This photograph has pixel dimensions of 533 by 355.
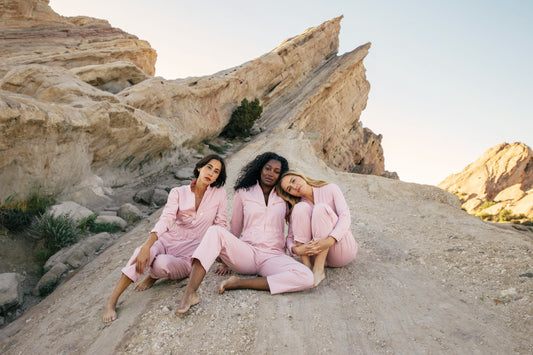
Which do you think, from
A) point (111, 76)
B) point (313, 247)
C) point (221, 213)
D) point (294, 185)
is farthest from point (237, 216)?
point (111, 76)

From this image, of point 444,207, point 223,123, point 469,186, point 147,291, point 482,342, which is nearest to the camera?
point 482,342

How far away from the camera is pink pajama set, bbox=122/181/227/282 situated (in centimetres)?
399

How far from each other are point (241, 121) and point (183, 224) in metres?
16.2

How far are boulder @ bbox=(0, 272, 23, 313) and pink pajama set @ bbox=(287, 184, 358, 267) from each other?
4593mm

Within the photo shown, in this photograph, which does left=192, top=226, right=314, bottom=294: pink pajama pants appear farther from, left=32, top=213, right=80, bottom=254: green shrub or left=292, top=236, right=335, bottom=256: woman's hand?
left=32, top=213, right=80, bottom=254: green shrub

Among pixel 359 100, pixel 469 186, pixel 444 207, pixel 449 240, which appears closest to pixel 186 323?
pixel 449 240

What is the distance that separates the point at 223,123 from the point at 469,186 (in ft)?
142

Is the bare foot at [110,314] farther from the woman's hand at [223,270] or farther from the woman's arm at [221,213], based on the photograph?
the woman's arm at [221,213]

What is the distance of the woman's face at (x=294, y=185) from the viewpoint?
4.27 metres

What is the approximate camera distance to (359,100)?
29531mm

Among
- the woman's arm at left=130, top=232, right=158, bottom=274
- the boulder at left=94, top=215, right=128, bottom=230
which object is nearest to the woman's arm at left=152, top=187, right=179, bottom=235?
the woman's arm at left=130, top=232, right=158, bottom=274

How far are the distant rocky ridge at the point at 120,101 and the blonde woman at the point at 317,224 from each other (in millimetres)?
6041

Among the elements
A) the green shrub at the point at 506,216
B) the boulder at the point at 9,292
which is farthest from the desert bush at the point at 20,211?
the green shrub at the point at 506,216

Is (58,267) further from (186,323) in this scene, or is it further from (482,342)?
(482,342)
